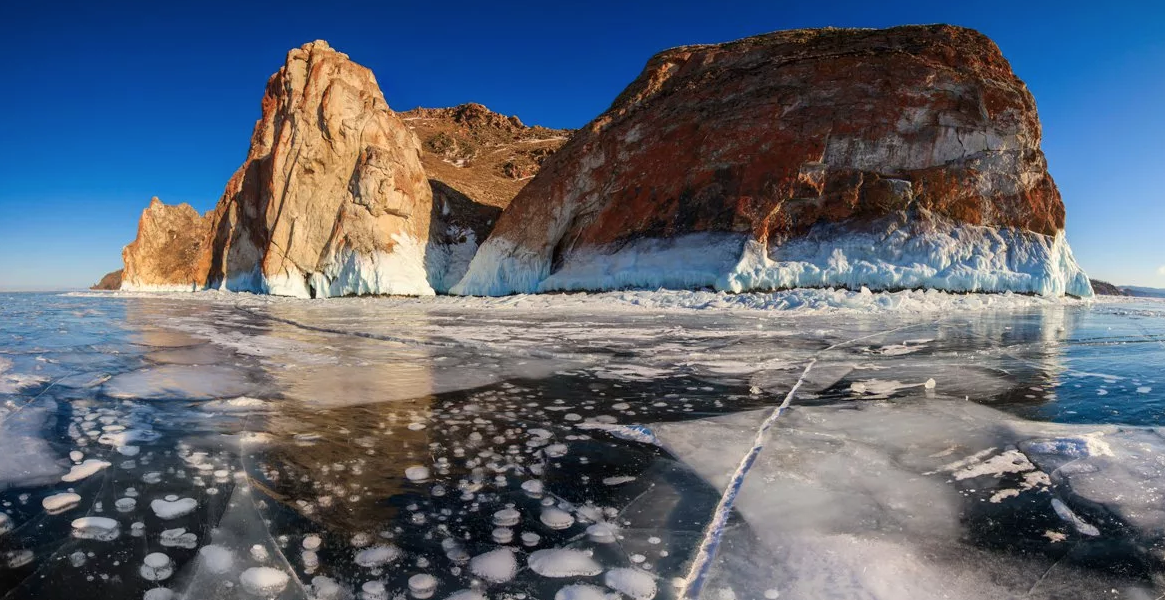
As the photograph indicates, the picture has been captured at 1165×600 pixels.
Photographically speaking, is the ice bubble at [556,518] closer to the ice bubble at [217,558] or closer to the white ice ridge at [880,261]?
the ice bubble at [217,558]

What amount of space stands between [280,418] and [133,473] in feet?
3.02

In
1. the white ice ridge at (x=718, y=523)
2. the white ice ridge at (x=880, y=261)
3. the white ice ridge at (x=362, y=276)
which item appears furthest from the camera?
the white ice ridge at (x=362, y=276)

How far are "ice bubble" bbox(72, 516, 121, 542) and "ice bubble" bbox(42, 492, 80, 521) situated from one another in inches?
5.9

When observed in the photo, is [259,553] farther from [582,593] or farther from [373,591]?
[582,593]

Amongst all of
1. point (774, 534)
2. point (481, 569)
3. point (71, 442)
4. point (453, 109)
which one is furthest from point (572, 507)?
point (453, 109)

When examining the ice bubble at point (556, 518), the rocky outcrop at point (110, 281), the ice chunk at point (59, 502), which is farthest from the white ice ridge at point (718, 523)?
the rocky outcrop at point (110, 281)

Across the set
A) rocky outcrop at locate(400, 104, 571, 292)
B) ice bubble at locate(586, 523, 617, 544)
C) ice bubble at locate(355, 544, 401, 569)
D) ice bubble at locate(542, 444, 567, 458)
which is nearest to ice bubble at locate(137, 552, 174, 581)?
ice bubble at locate(355, 544, 401, 569)

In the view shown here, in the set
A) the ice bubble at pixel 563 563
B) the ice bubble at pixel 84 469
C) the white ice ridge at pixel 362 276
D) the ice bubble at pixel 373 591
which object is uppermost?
the white ice ridge at pixel 362 276

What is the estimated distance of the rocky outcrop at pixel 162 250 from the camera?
42406mm

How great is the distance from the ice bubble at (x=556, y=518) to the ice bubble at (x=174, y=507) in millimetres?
1216

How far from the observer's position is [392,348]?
6352mm

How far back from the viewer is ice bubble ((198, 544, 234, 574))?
1544 millimetres

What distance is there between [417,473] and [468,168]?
45.8m

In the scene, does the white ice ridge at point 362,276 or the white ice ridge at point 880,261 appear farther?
the white ice ridge at point 362,276
